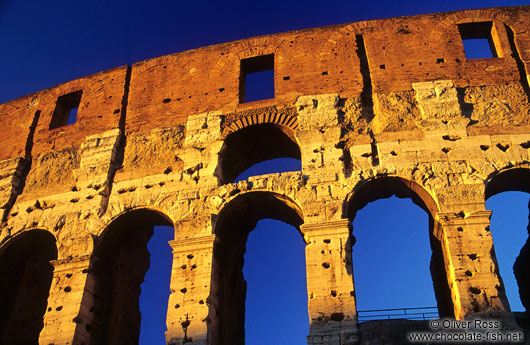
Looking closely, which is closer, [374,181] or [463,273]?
[463,273]

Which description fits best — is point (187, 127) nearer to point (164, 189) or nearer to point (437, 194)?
point (164, 189)

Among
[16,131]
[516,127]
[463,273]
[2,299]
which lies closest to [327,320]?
[463,273]

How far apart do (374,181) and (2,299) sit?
802 cm

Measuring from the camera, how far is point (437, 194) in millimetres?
10000

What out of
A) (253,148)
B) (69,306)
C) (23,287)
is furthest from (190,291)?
(23,287)

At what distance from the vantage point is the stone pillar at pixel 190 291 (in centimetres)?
937

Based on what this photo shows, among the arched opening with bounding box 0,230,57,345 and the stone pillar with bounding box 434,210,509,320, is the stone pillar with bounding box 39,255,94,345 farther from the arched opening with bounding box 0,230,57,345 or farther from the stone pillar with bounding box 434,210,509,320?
the stone pillar with bounding box 434,210,509,320

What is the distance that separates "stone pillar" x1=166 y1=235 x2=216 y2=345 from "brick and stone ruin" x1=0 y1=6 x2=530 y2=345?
0.02 m

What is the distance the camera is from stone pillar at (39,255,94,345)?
32.9 feet

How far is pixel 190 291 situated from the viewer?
9773 mm

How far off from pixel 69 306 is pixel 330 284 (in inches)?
180

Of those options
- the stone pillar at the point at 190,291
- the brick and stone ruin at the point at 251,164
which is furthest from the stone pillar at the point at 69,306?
the stone pillar at the point at 190,291

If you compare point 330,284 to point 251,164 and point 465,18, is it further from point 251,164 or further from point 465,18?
point 465,18

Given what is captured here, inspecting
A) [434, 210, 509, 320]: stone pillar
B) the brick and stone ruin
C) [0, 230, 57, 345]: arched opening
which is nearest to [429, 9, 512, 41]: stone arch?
the brick and stone ruin
